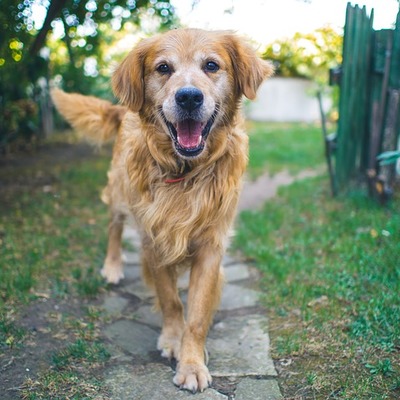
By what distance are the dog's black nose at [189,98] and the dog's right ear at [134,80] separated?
17.1 inches

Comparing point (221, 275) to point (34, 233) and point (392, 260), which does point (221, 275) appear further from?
point (34, 233)

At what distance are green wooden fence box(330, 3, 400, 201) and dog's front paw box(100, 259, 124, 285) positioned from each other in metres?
2.43

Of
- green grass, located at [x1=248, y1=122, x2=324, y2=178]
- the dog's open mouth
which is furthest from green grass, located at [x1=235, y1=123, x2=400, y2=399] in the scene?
green grass, located at [x1=248, y1=122, x2=324, y2=178]

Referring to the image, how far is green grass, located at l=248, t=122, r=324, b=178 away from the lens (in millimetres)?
7770

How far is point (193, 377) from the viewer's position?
2451 mm

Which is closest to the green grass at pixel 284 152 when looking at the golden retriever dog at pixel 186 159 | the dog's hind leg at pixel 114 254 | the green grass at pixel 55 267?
the green grass at pixel 55 267

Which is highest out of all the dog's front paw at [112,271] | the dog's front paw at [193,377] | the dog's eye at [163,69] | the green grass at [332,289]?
the dog's eye at [163,69]

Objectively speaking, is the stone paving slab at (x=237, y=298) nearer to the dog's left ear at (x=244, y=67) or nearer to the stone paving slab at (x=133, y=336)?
the stone paving slab at (x=133, y=336)

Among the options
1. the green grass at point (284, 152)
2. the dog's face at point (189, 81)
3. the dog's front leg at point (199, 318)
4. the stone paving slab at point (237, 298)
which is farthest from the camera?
the green grass at point (284, 152)

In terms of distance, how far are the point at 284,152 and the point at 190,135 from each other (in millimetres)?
6461

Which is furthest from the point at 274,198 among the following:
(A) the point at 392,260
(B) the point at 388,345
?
(B) the point at 388,345

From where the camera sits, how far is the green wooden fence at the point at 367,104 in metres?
4.45

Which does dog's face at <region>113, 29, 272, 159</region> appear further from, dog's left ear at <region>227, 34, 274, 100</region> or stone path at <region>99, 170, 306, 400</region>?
stone path at <region>99, 170, 306, 400</region>

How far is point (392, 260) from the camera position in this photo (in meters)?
3.41
